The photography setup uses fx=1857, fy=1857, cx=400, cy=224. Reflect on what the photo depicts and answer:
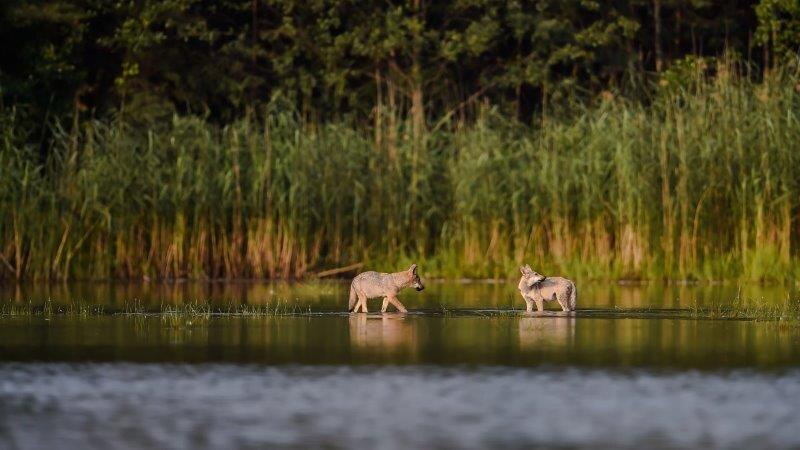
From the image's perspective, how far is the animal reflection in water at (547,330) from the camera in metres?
10.9

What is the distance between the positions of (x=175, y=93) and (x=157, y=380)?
23021mm

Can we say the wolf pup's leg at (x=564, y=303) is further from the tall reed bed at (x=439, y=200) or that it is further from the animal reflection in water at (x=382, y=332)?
the tall reed bed at (x=439, y=200)

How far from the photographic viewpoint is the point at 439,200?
69.6 feet

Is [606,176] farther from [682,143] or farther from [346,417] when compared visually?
[346,417]

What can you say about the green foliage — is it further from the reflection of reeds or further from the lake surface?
the lake surface

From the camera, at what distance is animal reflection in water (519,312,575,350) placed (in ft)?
35.9

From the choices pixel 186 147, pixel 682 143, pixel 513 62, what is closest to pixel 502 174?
pixel 682 143

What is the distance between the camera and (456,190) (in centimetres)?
2077

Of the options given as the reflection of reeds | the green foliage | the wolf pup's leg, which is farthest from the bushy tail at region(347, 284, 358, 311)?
the green foliage

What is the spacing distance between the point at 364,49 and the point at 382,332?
20406 millimetres

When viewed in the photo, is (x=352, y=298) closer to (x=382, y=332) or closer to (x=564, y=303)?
(x=564, y=303)

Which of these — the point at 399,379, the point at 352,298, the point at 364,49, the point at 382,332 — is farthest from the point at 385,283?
the point at 364,49

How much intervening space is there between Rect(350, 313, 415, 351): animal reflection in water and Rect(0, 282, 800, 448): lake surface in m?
0.02

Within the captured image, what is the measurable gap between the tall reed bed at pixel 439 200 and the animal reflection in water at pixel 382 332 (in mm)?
6547
